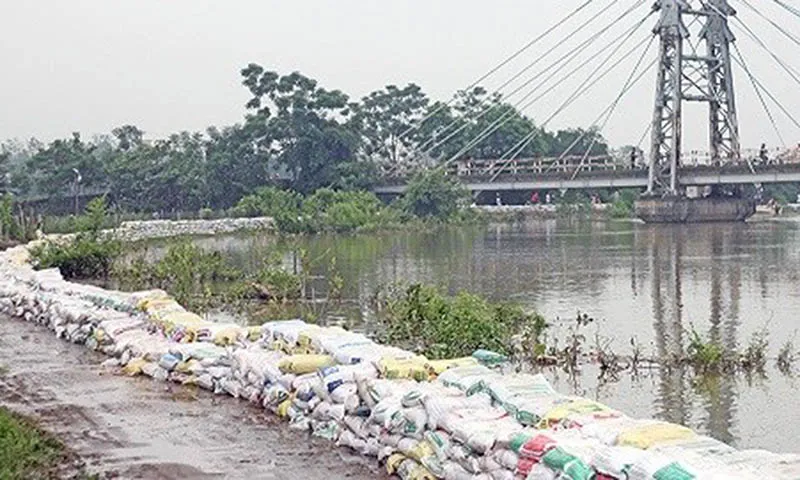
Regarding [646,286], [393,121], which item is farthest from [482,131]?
[646,286]

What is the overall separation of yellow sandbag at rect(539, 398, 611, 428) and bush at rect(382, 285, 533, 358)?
442cm

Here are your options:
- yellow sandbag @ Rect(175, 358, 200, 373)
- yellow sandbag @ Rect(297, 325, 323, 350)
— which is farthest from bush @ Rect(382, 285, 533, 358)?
yellow sandbag @ Rect(175, 358, 200, 373)

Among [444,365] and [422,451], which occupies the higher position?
[444,365]

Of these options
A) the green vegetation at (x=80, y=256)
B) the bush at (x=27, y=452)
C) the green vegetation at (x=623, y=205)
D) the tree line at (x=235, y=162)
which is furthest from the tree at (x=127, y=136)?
the bush at (x=27, y=452)

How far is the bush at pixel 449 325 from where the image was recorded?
11000 millimetres

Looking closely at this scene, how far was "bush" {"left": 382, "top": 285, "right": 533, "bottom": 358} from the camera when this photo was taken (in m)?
11.0

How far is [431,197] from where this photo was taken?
49719 mm

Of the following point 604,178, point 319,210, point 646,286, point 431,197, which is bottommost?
point 646,286

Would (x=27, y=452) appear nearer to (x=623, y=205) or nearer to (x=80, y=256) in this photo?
(x=80, y=256)

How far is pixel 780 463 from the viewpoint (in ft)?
16.3

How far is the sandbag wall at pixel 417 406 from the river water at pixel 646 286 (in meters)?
1.73

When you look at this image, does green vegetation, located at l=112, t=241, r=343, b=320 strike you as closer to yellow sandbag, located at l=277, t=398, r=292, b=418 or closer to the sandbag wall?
the sandbag wall

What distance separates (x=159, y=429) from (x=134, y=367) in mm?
2206

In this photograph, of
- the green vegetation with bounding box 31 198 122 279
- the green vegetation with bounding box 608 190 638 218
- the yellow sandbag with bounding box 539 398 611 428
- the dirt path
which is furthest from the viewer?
the green vegetation with bounding box 608 190 638 218
